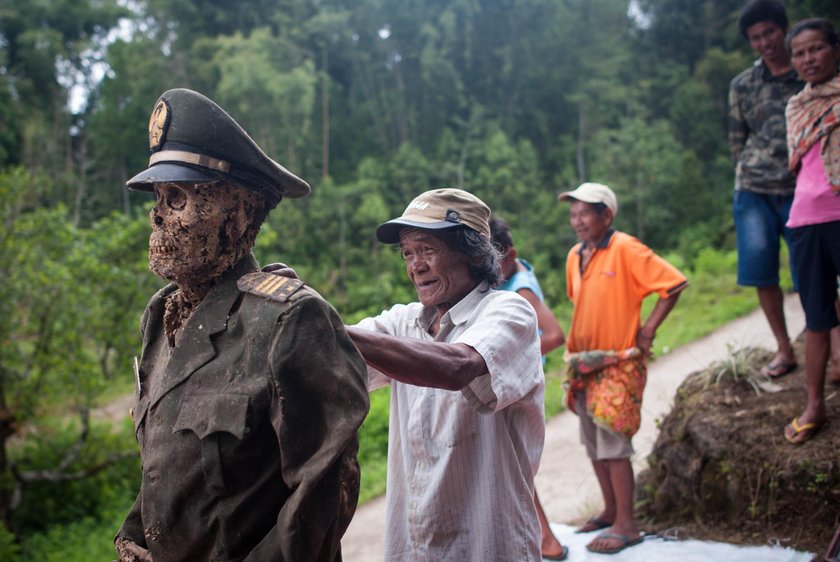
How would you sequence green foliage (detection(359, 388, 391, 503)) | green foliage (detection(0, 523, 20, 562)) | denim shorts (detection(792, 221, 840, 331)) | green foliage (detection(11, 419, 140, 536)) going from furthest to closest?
green foliage (detection(11, 419, 140, 536))
green foliage (detection(0, 523, 20, 562))
green foliage (detection(359, 388, 391, 503))
denim shorts (detection(792, 221, 840, 331))

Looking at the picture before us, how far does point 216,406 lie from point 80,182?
Answer: 22.1 m

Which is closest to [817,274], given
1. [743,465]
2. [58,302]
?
[743,465]

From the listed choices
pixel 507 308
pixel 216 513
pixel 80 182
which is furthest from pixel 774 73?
pixel 80 182

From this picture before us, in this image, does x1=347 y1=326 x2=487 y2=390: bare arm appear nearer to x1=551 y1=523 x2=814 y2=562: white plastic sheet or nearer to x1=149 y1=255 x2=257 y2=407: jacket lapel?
x1=149 y1=255 x2=257 y2=407: jacket lapel

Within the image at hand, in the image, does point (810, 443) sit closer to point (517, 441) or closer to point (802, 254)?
point (802, 254)

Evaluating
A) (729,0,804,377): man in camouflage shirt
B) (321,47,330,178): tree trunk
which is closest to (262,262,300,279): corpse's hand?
(729,0,804,377): man in camouflage shirt

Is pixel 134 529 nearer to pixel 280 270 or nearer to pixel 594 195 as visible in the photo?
pixel 280 270

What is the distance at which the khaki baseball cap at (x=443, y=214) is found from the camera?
2463 mm

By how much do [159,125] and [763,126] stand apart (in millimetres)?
3940

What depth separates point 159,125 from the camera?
187 centimetres

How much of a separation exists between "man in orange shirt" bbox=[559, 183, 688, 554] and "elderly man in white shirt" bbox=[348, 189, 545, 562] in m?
1.74

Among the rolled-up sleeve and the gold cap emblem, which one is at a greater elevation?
the gold cap emblem

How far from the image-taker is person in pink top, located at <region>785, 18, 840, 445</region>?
359 cm

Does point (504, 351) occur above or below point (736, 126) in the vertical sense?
below
